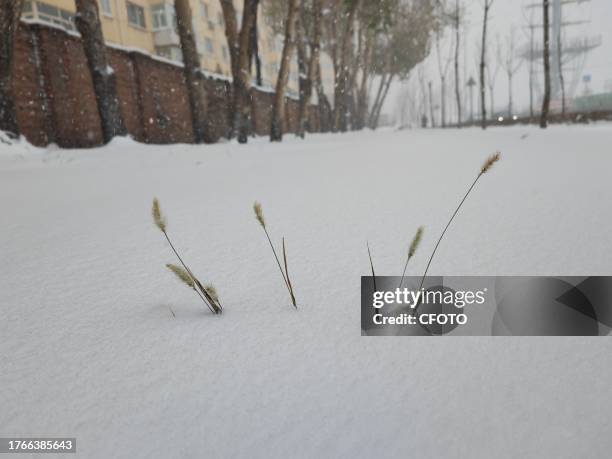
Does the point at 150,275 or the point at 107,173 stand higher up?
A: the point at 107,173

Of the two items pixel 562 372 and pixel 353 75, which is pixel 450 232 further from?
pixel 353 75

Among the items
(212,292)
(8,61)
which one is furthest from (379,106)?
(212,292)

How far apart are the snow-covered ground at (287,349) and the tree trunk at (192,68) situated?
5552 mm

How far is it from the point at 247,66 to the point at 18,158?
4.53 m

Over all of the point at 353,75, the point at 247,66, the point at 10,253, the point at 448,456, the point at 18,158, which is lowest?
the point at 448,456

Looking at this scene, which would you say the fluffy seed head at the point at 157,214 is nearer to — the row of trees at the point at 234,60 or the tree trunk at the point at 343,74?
the row of trees at the point at 234,60

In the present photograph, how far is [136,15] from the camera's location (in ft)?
64.3

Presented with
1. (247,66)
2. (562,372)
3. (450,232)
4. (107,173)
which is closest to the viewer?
(562,372)

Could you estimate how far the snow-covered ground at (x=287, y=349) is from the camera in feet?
1.38

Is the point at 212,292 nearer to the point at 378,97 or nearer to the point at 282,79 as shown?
the point at 282,79

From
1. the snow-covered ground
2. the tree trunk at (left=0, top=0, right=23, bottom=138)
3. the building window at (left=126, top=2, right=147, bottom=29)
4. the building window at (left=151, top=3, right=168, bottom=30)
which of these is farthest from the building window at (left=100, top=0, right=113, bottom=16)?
the snow-covered ground

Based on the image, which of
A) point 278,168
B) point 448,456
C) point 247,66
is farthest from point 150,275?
point 247,66

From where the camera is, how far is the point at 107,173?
9.45 feet

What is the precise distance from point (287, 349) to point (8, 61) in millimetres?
4855
